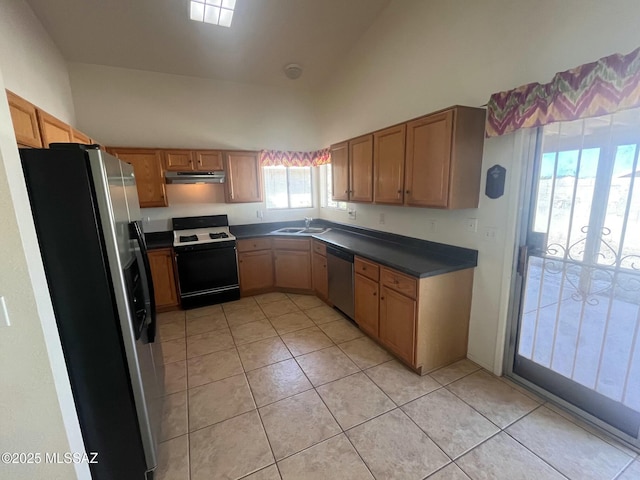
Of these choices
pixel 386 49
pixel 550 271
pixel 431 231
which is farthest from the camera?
pixel 386 49

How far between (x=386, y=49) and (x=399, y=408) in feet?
11.4

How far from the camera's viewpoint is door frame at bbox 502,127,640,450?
185 cm

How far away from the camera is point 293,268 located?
4020 mm

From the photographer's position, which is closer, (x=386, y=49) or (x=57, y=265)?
(x=57, y=265)

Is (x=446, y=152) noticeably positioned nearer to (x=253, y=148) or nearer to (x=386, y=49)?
(x=386, y=49)

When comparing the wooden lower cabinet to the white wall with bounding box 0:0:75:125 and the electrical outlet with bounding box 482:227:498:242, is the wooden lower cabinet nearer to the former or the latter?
the electrical outlet with bounding box 482:227:498:242

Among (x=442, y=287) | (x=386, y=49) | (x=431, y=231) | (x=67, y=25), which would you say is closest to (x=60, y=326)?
(x=442, y=287)

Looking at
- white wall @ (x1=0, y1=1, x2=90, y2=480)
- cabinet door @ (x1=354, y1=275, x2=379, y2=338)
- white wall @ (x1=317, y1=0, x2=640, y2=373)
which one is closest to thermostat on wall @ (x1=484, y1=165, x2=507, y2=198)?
white wall @ (x1=317, y1=0, x2=640, y2=373)

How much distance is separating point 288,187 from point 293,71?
1.70 meters

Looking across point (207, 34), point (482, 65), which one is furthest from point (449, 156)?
point (207, 34)

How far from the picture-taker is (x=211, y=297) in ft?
12.3

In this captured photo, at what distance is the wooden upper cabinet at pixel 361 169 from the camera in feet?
9.71

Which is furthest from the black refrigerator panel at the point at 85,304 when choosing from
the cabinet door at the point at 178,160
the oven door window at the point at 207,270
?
the cabinet door at the point at 178,160

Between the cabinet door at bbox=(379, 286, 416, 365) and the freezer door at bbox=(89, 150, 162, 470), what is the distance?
6.07 feet
